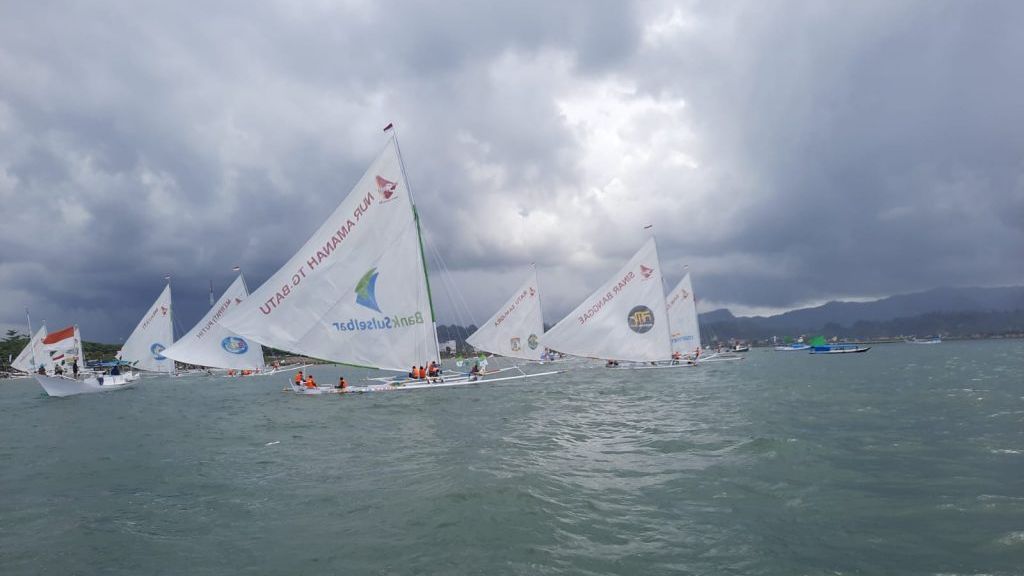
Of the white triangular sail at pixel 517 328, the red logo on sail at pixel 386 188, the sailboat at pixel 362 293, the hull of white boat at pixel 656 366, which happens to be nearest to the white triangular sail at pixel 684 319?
the hull of white boat at pixel 656 366

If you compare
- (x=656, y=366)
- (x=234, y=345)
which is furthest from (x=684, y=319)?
(x=234, y=345)

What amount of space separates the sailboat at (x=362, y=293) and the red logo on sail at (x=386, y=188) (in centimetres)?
6

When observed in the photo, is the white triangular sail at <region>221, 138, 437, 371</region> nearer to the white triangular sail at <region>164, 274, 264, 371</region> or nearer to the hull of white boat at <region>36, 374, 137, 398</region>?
the white triangular sail at <region>164, 274, 264, 371</region>

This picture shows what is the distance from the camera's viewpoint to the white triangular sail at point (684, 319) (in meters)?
63.8

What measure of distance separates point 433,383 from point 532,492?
21207mm

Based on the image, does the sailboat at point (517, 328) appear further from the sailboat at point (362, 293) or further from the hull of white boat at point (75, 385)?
the hull of white boat at point (75, 385)

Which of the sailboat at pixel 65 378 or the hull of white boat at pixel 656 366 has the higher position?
the sailboat at pixel 65 378

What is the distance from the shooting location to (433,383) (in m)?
31.3

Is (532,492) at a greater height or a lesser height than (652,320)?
lesser

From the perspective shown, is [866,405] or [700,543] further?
[866,405]

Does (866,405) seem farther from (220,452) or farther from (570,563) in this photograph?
(220,452)

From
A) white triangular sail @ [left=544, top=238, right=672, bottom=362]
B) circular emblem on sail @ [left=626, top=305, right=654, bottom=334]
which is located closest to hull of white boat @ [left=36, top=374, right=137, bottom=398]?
white triangular sail @ [left=544, top=238, right=672, bottom=362]

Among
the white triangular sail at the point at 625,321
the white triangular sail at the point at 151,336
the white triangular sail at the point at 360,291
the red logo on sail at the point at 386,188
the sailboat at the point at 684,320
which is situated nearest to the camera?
the white triangular sail at the point at 360,291

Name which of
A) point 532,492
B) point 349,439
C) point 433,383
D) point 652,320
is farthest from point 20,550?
point 652,320
